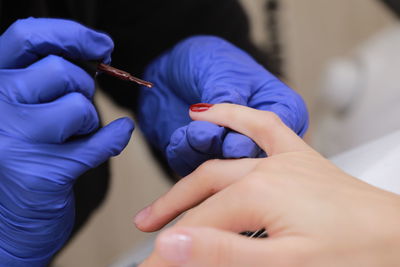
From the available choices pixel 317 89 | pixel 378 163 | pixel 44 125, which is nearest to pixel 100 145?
pixel 44 125

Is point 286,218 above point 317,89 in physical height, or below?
above

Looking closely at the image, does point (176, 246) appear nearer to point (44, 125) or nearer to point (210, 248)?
point (210, 248)

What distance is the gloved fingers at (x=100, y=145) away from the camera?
536 millimetres

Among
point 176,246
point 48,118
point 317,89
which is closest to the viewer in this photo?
point 176,246

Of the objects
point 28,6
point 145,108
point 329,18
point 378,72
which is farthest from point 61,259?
point 329,18

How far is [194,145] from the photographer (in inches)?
20.3

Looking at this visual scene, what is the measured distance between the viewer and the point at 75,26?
0.54 meters

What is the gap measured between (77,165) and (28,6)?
28cm

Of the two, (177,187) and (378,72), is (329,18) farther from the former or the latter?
(177,187)

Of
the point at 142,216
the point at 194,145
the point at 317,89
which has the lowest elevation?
the point at 317,89

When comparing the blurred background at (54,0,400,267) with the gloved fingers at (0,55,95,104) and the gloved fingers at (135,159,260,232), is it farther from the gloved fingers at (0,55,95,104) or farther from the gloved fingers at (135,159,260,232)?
the gloved fingers at (0,55,95,104)

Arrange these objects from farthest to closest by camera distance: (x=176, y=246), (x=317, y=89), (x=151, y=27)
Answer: (x=317, y=89) < (x=151, y=27) < (x=176, y=246)

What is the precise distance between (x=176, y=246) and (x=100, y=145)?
7.8 inches

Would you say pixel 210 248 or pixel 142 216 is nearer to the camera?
pixel 210 248
